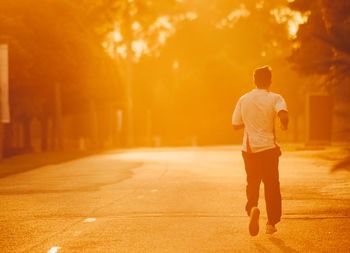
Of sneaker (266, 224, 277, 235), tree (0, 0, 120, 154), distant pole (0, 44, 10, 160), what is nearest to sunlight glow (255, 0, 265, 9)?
tree (0, 0, 120, 154)

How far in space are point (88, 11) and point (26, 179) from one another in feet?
80.9

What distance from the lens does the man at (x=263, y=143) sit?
768 centimetres

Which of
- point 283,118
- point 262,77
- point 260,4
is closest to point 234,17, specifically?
point 260,4

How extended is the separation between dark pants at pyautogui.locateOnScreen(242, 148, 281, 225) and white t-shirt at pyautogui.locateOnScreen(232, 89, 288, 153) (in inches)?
3.6

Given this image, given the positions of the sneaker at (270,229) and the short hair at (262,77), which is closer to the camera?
the sneaker at (270,229)

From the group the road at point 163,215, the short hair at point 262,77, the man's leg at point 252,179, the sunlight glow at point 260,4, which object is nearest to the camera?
the road at point 163,215

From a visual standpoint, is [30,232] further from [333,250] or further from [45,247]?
[333,250]

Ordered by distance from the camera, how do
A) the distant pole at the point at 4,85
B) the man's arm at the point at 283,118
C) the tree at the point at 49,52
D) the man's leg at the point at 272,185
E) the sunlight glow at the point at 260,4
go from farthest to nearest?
the sunlight glow at the point at 260,4 < the tree at the point at 49,52 < the distant pole at the point at 4,85 < the man's leg at the point at 272,185 < the man's arm at the point at 283,118

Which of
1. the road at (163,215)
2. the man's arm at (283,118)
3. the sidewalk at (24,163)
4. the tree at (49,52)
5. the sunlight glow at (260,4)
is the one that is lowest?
the sidewalk at (24,163)

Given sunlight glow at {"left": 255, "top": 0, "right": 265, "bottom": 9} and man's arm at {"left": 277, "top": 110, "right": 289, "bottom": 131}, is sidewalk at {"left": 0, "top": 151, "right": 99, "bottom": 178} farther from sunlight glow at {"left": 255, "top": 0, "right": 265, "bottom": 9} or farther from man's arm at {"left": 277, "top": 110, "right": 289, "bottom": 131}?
sunlight glow at {"left": 255, "top": 0, "right": 265, "bottom": 9}

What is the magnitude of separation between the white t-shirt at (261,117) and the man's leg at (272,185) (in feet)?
0.39

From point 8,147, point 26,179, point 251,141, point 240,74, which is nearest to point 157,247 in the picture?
point 251,141

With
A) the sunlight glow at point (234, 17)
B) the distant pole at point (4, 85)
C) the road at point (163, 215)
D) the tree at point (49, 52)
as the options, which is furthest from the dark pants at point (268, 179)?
the sunlight glow at point (234, 17)

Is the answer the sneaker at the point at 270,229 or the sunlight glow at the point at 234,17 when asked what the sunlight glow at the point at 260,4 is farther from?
the sneaker at the point at 270,229
